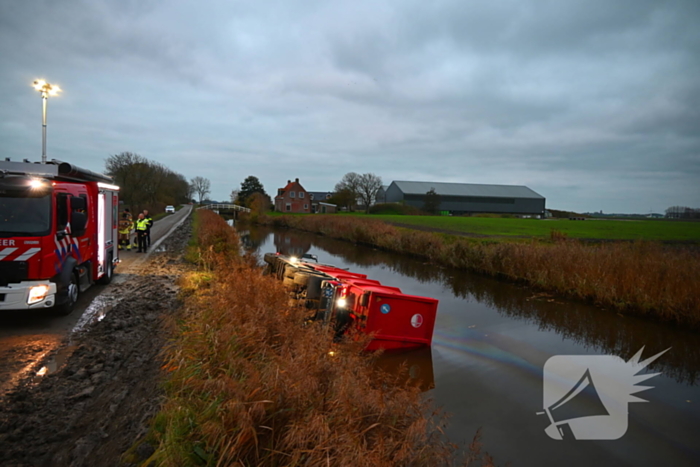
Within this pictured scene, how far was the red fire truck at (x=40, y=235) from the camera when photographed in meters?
6.76

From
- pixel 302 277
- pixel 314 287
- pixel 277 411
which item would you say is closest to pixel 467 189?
pixel 302 277

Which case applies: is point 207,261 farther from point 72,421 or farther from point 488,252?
point 488,252

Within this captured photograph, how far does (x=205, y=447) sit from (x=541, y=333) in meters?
9.07

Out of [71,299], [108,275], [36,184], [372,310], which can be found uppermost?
[36,184]

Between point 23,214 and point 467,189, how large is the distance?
91.6 meters

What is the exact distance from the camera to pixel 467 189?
304ft

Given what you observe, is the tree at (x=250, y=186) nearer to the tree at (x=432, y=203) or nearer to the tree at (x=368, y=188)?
the tree at (x=368, y=188)

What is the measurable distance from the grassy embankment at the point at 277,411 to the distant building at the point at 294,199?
279 ft

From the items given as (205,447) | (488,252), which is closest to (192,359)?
(205,447)

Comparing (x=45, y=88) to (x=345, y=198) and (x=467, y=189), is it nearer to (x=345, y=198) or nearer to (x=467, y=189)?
(x=345, y=198)

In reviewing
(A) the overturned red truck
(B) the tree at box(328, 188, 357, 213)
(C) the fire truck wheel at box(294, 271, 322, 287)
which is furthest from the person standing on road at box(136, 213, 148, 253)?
(B) the tree at box(328, 188, 357, 213)

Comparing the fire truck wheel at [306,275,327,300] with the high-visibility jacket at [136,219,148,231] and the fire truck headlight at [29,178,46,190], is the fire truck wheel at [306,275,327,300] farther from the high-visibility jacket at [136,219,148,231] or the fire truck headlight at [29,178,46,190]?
the high-visibility jacket at [136,219,148,231]

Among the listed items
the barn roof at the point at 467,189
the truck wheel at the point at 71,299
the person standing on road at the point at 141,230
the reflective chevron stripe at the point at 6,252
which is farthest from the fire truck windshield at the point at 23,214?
the barn roof at the point at 467,189

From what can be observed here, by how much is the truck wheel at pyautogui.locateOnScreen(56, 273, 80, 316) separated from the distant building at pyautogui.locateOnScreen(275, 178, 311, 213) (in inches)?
3194
